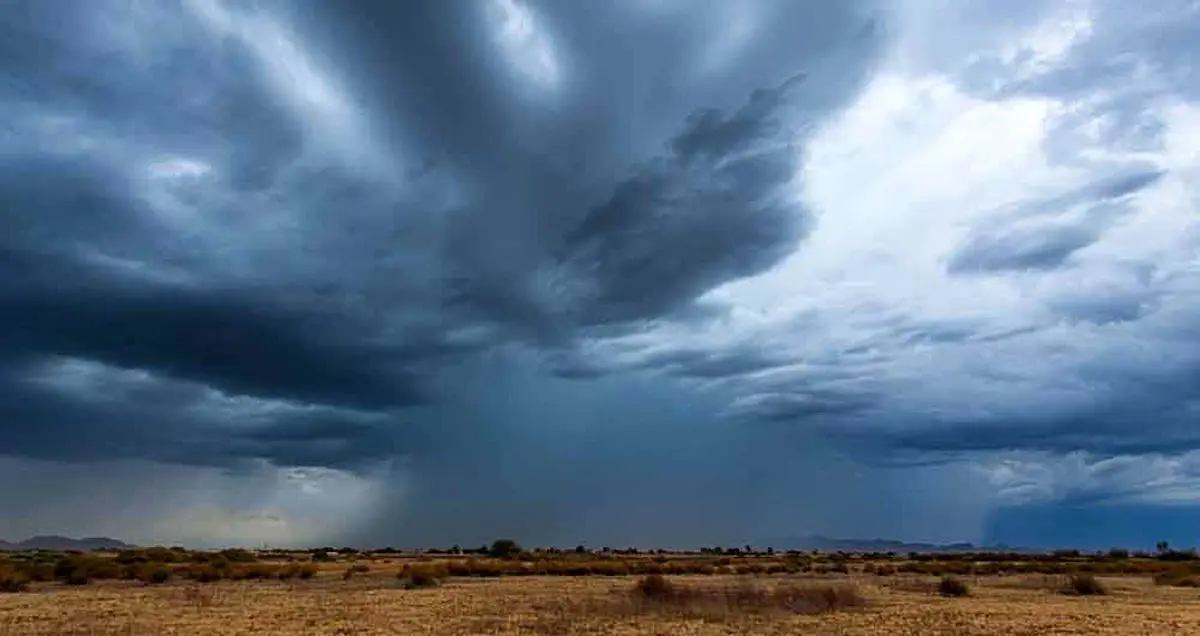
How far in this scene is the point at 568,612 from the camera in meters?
39.1

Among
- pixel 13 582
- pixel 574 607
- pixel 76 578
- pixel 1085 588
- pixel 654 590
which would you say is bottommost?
pixel 574 607

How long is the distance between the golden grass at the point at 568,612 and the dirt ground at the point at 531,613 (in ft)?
0.20

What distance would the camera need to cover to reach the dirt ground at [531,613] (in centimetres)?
3325

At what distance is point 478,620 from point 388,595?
15.0 metres

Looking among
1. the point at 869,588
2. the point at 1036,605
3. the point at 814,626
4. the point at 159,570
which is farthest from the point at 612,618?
the point at 159,570

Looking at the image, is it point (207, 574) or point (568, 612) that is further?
point (207, 574)

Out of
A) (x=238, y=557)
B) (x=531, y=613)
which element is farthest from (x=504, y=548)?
(x=531, y=613)

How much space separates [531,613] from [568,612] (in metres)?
1.47

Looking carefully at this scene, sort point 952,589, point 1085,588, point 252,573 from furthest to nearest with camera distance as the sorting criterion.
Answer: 1. point 252,573
2. point 1085,588
3. point 952,589

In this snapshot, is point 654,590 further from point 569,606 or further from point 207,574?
point 207,574

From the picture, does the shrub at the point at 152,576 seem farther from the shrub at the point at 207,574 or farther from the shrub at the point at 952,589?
the shrub at the point at 952,589

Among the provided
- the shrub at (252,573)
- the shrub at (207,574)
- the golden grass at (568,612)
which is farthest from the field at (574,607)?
the shrub at (252,573)

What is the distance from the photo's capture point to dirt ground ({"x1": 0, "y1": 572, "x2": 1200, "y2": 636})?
33.2 m

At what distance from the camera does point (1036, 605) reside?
4303cm
